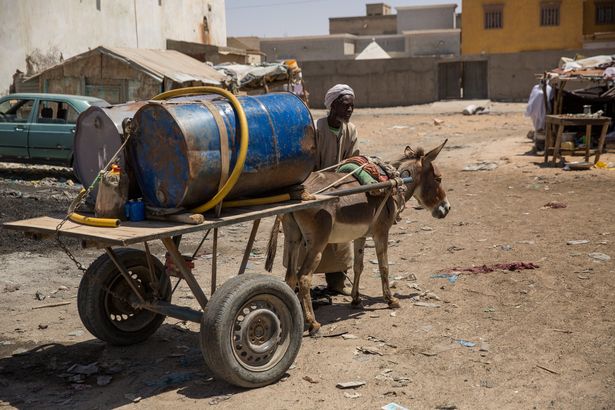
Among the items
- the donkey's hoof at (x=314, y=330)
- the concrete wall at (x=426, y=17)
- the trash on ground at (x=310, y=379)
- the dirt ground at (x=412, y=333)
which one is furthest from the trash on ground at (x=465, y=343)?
the concrete wall at (x=426, y=17)

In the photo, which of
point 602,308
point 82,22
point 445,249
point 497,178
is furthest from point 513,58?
point 602,308

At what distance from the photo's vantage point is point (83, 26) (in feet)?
81.6

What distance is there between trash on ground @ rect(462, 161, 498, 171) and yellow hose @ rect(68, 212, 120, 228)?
1198 centimetres

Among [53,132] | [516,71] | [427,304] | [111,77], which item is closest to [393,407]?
[427,304]

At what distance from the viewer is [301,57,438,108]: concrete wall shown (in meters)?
36.2

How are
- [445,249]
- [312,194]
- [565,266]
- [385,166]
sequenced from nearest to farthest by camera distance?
[312,194] < [385,166] < [565,266] < [445,249]

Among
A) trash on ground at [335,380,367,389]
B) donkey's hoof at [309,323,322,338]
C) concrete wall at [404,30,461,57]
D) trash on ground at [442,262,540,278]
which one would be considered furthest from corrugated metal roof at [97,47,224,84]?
concrete wall at [404,30,461,57]

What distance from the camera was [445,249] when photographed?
9133mm

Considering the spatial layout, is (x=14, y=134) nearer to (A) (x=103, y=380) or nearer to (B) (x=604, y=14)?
(A) (x=103, y=380)

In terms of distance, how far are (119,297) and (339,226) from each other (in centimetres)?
175

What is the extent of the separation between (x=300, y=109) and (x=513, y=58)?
3133 cm

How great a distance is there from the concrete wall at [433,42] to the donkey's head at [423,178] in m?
44.6

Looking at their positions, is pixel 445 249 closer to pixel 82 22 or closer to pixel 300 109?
pixel 300 109

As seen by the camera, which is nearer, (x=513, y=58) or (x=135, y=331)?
(x=135, y=331)
